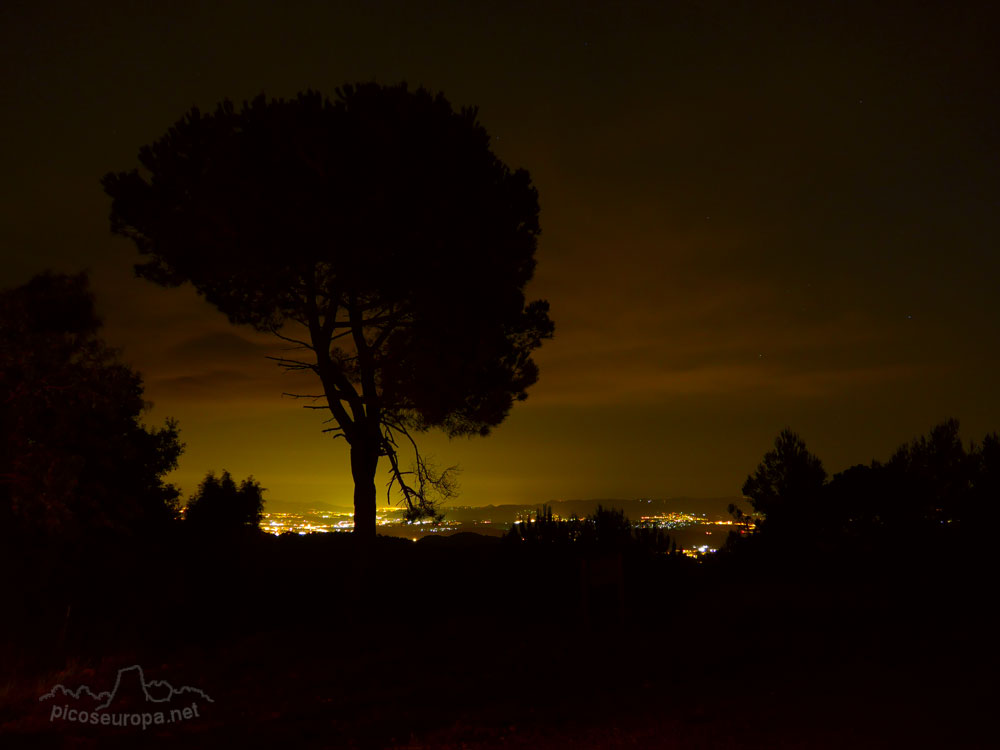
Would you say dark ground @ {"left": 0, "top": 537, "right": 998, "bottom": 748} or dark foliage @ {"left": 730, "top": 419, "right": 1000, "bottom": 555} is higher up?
dark foliage @ {"left": 730, "top": 419, "right": 1000, "bottom": 555}

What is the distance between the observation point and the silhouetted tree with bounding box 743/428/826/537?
2477 cm

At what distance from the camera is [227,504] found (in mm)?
32125

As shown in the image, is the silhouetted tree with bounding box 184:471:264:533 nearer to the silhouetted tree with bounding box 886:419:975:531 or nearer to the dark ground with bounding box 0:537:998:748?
the dark ground with bounding box 0:537:998:748

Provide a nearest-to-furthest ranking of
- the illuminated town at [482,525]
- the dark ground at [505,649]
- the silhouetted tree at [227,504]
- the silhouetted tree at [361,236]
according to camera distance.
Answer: the dark ground at [505,649]
the silhouetted tree at [361,236]
the illuminated town at [482,525]
the silhouetted tree at [227,504]

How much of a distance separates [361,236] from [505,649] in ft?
27.1

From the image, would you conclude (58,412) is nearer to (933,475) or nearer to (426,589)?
(426,589)

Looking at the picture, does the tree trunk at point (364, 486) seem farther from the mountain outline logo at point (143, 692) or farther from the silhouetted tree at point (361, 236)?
the mountain outline logo at point (143, 692)

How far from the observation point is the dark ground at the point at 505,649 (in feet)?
25.4

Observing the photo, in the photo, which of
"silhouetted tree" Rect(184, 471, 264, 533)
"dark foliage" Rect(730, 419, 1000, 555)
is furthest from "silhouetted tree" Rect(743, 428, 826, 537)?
"silhouetted tree" Rect(184, 471, 264, 533)

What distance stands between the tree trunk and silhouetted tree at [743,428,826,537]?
11750mm

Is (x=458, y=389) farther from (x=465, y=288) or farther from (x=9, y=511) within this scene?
(x=9, y=511)

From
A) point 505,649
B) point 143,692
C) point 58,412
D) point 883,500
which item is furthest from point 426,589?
point 883,500

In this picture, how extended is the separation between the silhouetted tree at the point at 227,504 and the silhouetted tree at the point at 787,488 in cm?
1725

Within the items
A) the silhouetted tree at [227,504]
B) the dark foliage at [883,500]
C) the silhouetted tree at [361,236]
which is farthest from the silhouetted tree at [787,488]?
the silhouetted tree at [227,504]
